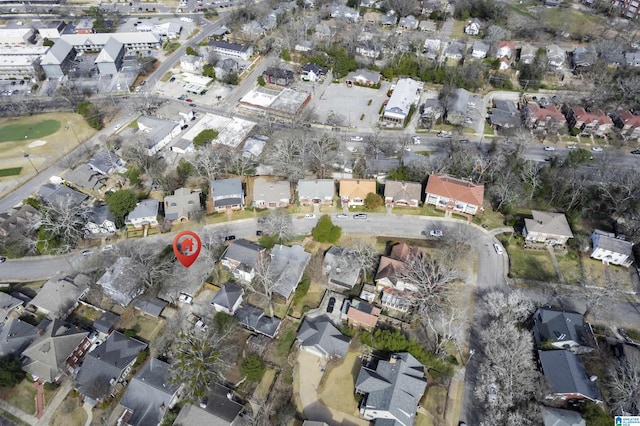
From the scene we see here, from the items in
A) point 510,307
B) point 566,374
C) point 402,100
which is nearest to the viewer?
point 566,374

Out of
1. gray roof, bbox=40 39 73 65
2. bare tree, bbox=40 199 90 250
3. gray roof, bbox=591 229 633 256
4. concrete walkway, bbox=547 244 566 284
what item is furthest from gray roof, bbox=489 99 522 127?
gray roof, bbox=40 39 73 65

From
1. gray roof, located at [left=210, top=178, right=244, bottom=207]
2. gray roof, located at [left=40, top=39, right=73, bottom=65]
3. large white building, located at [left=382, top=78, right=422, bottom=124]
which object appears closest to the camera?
gray roof, located at [left=210, top=178, right=244, bottom=207]

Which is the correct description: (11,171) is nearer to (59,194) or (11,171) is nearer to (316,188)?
(59,194)

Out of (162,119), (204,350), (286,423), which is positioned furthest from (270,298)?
(162,119)

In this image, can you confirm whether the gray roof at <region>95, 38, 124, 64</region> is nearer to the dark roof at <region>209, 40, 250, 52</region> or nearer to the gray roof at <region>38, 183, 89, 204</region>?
the dark roof at <region>209, 40, 250, 52</region>

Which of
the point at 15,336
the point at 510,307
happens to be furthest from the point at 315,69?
the point at 15,336

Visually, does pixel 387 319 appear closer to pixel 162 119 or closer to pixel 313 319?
pixel 313 319

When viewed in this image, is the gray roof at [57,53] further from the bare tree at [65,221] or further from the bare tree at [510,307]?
the bare tree at [510,307]
